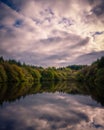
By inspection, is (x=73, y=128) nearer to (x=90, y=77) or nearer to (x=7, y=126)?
(x=7, y=126)

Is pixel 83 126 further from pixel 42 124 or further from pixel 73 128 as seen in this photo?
pixel 42 124

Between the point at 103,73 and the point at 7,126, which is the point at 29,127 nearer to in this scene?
the point at 7,126

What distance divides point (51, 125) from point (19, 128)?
282 cm

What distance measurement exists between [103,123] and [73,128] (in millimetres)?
3244

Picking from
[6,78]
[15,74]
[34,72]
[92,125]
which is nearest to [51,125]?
[92,125]

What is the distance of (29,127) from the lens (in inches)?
A: 704

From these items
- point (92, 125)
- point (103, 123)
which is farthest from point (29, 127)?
point (103, 123)

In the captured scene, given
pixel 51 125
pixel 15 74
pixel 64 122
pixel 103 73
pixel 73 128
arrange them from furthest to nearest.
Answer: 1. pixel 15 74
2. pixel 103 73
3. pixel 64 122
4. pixel 51 125
5. pixel 73 128

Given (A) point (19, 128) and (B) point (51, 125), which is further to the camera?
(B) point (51, 125)

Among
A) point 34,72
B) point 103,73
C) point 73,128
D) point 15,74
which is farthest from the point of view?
point 34,72

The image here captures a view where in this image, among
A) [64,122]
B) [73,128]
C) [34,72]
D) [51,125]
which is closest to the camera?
[73,128]

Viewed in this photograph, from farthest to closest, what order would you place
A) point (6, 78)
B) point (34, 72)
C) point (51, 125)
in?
point (34, 72), point (6, 78), point (51, 125)

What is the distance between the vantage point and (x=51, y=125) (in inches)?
741

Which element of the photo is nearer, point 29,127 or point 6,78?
point 29,127
